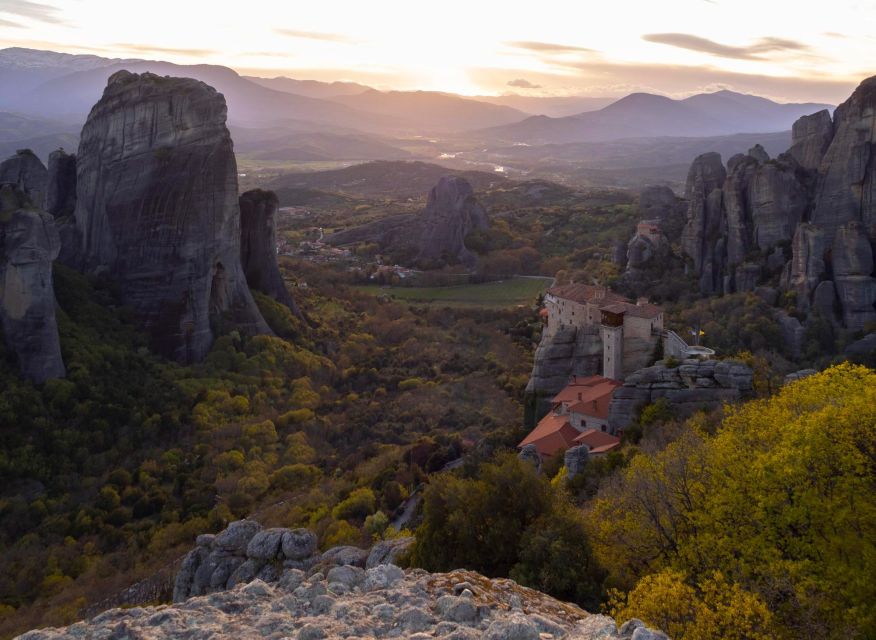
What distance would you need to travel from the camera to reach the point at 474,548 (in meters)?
20.6

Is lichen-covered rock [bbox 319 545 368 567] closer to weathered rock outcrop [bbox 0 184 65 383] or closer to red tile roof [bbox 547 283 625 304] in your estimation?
weathered rock outcrop [bbox 0 184 65 383]

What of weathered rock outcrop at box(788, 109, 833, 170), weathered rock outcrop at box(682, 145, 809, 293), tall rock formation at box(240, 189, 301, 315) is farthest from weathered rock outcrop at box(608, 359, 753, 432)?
tall rock formation at box(240, 189, 301, 315)

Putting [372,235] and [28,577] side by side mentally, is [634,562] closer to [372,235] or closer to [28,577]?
[28,577]

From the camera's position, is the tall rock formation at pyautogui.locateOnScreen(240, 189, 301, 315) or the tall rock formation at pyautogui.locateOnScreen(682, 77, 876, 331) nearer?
the tall rock formation at pyautogui.locateOnScreen(682, 77, 876, 331)

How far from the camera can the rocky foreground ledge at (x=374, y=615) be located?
12.2 m

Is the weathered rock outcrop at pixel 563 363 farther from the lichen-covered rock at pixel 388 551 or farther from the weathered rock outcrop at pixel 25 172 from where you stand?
the weathered rock outcrop at pixel 25 172

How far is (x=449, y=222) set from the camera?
106m

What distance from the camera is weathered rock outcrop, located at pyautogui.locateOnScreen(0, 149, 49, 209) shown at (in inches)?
1885

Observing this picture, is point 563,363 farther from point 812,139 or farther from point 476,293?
point 476,293

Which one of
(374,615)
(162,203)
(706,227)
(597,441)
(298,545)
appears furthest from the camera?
(706,227)

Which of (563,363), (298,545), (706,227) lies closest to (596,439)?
(563,363)

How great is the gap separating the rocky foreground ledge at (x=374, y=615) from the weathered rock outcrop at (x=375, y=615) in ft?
0.05

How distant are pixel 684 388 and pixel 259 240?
37.6m

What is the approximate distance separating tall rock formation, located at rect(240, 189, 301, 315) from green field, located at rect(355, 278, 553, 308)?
904 inches
